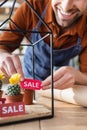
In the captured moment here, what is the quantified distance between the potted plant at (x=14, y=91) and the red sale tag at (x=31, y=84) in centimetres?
3

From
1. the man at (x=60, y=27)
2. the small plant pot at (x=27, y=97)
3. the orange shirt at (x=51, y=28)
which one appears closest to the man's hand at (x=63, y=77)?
the small plant pot at (x=27, y=97)

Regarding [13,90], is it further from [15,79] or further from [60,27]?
[60,27]

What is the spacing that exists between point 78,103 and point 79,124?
0.28 m

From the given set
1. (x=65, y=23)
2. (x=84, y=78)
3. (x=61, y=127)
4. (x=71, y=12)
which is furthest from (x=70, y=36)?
(x=61, y=127)

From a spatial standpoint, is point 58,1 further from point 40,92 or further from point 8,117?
point 8,117

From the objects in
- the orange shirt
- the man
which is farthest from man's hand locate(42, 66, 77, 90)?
the orange shirt

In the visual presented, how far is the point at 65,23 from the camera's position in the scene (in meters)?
1.31

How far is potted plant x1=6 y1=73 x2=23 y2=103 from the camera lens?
2.77ft

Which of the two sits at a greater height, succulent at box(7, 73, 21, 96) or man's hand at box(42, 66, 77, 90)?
man's hand at box(42, 66, 77, 90)

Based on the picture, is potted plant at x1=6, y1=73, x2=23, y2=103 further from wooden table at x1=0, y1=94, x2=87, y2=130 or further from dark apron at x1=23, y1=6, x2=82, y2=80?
dark apron at x1=23, y1=6, x2=82, y2=80

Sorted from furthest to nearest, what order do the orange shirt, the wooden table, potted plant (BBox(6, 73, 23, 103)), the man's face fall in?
1. the orange shirt
2. the man's face
3. potted plant (BBox(6, 73, 23, 103))
4. the wooden table

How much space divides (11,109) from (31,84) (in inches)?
6.3

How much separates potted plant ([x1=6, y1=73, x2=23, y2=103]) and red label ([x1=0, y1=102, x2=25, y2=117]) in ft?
0.26

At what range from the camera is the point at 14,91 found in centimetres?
85
